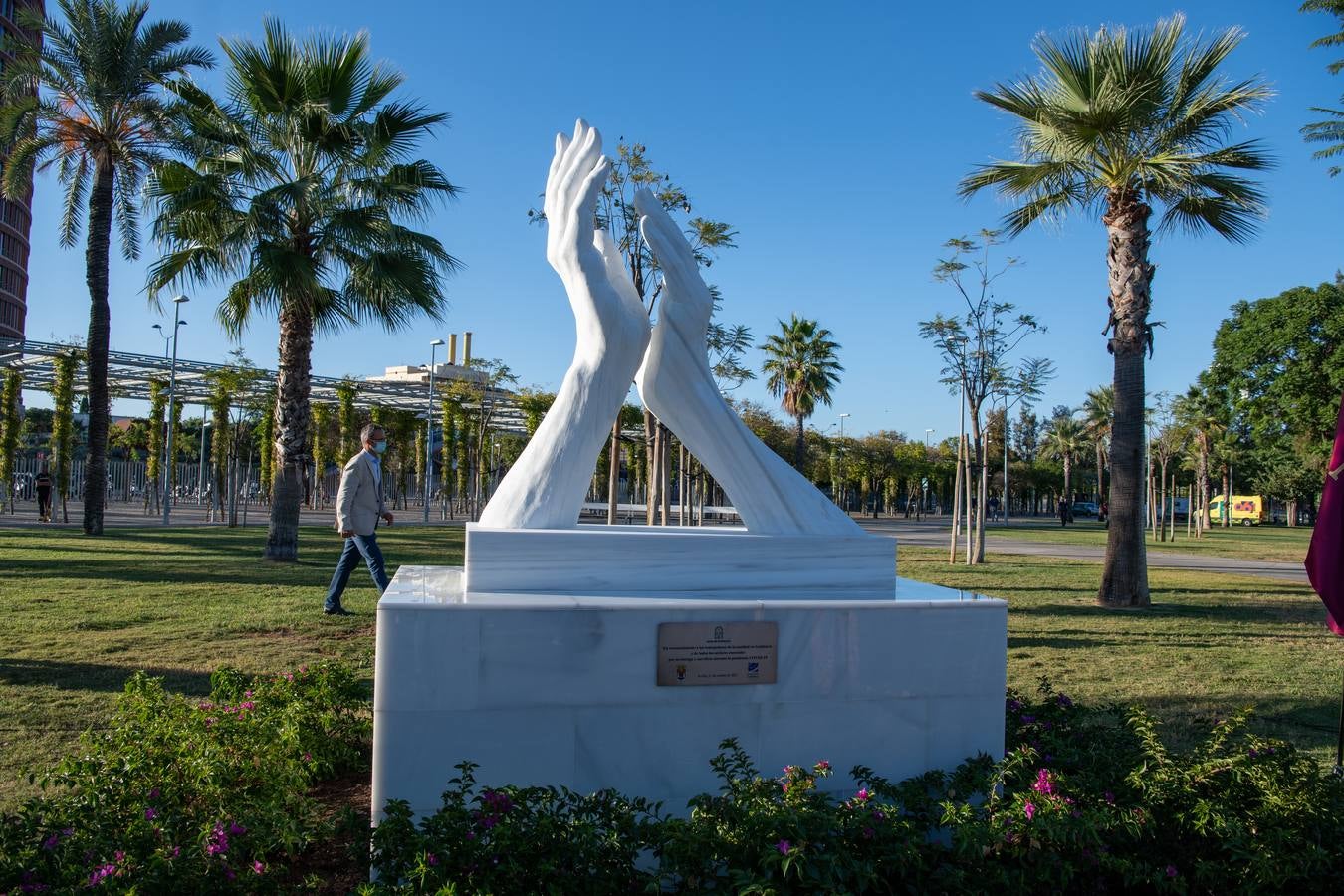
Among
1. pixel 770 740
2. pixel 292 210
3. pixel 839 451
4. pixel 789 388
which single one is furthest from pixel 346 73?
pixel 839 451

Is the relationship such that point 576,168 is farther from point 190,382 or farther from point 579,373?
point 190,382

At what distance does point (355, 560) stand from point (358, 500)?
0.89 metres

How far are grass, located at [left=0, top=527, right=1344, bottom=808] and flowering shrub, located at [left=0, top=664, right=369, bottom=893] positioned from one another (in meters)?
0.85

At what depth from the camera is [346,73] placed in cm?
1395

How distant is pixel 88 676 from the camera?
22.5ft

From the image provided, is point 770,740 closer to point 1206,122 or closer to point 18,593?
point 18,593

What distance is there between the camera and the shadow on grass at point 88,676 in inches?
260

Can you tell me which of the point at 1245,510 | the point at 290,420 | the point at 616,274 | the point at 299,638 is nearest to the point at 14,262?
the point at 290,420

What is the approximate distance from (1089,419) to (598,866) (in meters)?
71.3

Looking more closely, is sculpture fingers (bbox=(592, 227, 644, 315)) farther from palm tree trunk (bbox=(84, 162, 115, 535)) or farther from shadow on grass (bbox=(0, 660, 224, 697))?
palm tree trunk (bbox=(84, 162, 115, 535))

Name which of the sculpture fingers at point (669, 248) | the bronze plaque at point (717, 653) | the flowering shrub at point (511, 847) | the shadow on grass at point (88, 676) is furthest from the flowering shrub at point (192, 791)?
the sculpture fingers at point (669, 248)

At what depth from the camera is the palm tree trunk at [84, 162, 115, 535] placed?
18.9 m

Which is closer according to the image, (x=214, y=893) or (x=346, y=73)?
(x=214, y=893)

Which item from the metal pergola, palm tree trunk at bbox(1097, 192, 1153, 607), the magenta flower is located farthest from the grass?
the metal pergola
